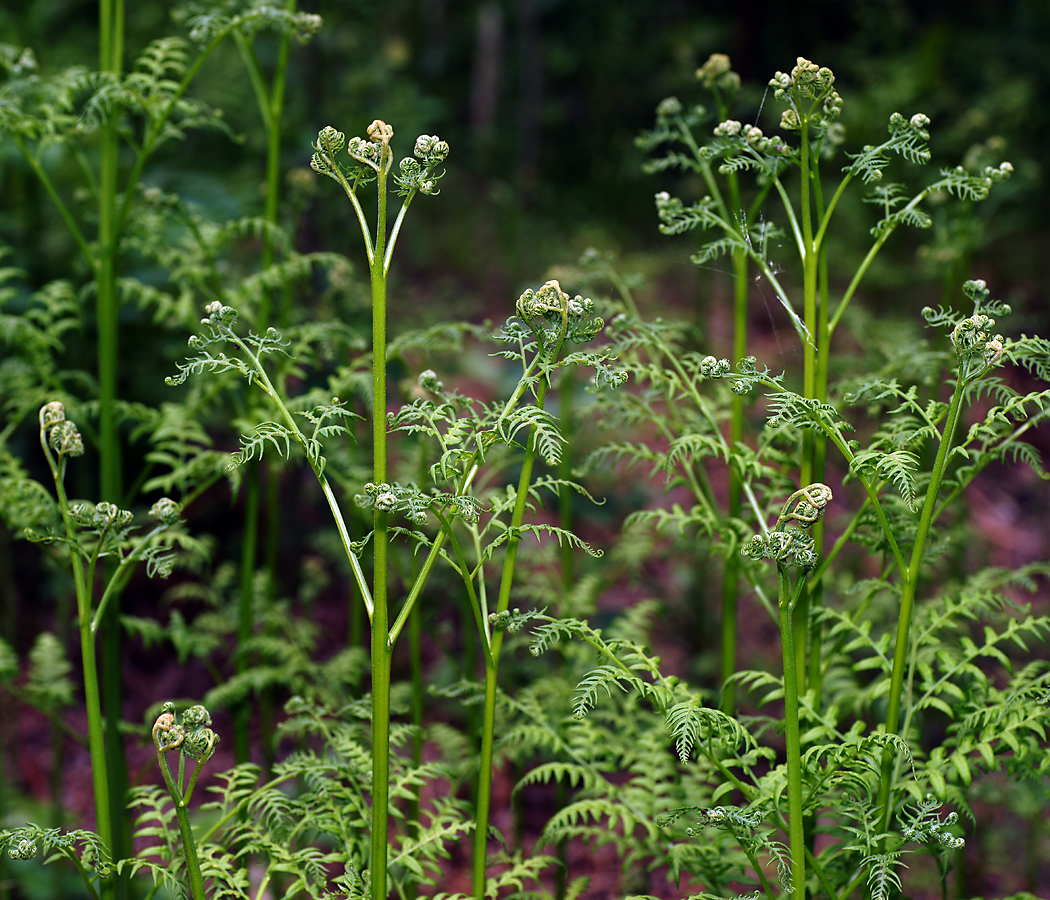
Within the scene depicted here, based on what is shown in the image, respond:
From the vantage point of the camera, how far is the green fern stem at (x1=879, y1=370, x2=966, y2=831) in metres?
1.44

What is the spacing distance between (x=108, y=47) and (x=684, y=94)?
5665 mm

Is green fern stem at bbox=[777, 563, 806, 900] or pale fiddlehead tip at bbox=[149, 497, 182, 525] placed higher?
pale fiddlehead tip at bbox=[149, 497, 182, 525]

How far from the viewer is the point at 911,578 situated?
151 cm

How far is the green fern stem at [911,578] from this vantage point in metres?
1.44

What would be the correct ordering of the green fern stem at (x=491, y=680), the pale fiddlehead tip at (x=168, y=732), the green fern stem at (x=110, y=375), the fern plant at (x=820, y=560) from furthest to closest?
1. the green fern stem at (x=110, y=375)
2. the green fern stem at (x=491, y=680)
3. the fern plant at (x=820, y=560)
4. the pale fiddlehead tip at (x=168, y=732)

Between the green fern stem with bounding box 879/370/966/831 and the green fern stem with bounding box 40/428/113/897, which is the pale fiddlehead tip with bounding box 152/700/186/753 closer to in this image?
the green fern stem with bounding box 40/428/113/897

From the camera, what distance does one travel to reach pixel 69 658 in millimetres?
3812

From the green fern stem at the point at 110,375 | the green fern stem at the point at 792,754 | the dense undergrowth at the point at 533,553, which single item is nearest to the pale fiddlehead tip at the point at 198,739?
the dense undergrowth at the point at 533,553

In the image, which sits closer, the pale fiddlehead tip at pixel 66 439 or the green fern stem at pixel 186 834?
the green fern stem at pixel 186 834

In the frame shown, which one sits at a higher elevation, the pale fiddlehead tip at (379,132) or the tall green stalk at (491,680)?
the pale fiddlehead tip at (379,132)

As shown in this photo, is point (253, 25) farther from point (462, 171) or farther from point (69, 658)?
point (462, 171)

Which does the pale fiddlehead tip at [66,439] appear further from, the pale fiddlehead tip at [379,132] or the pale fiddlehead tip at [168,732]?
the pale fiddlehead tip at [379,132]

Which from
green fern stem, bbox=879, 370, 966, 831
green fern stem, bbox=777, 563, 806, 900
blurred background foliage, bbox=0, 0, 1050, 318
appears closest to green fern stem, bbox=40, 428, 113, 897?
green fern stem, bbox=777, 563, 806, 900

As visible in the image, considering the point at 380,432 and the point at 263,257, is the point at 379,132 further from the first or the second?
the point at 263,257
